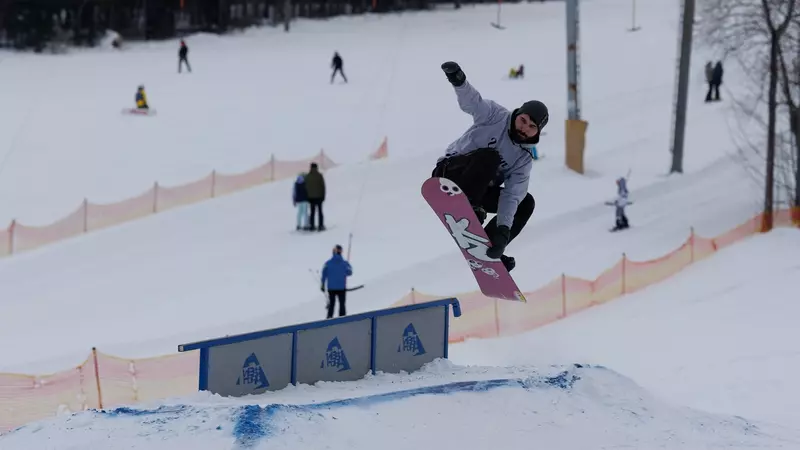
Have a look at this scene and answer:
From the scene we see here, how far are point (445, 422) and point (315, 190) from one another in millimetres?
14195

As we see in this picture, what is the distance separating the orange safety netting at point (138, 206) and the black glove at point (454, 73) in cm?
1472

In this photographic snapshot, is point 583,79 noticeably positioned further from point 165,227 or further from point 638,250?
point 165,227

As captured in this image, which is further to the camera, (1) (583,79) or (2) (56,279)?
(1) (583,79)

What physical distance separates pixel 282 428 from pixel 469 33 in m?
47.3

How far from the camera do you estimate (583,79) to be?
43812 mm

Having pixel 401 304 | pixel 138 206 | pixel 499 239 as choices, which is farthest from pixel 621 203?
pixel 499 239

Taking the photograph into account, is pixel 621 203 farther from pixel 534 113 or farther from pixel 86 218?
pixel 534 113

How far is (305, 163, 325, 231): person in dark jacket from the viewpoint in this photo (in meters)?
21.2

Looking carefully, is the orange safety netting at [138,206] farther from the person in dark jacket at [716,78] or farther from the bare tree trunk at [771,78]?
the person in dark jacket at [716,78]

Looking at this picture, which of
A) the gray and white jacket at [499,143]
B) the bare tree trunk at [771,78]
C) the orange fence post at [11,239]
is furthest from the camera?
the bare tree trunk at [771,78]

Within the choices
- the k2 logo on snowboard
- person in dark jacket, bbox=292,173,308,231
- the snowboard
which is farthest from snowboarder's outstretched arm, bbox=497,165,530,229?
person in dark jacket, bbox=292,173,308,231

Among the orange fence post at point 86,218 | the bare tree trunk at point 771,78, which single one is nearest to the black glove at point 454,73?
the orange fence post at point 86,218

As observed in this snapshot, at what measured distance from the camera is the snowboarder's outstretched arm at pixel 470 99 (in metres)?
7.61

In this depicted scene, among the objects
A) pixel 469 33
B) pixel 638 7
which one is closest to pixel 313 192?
pixel 469 33
